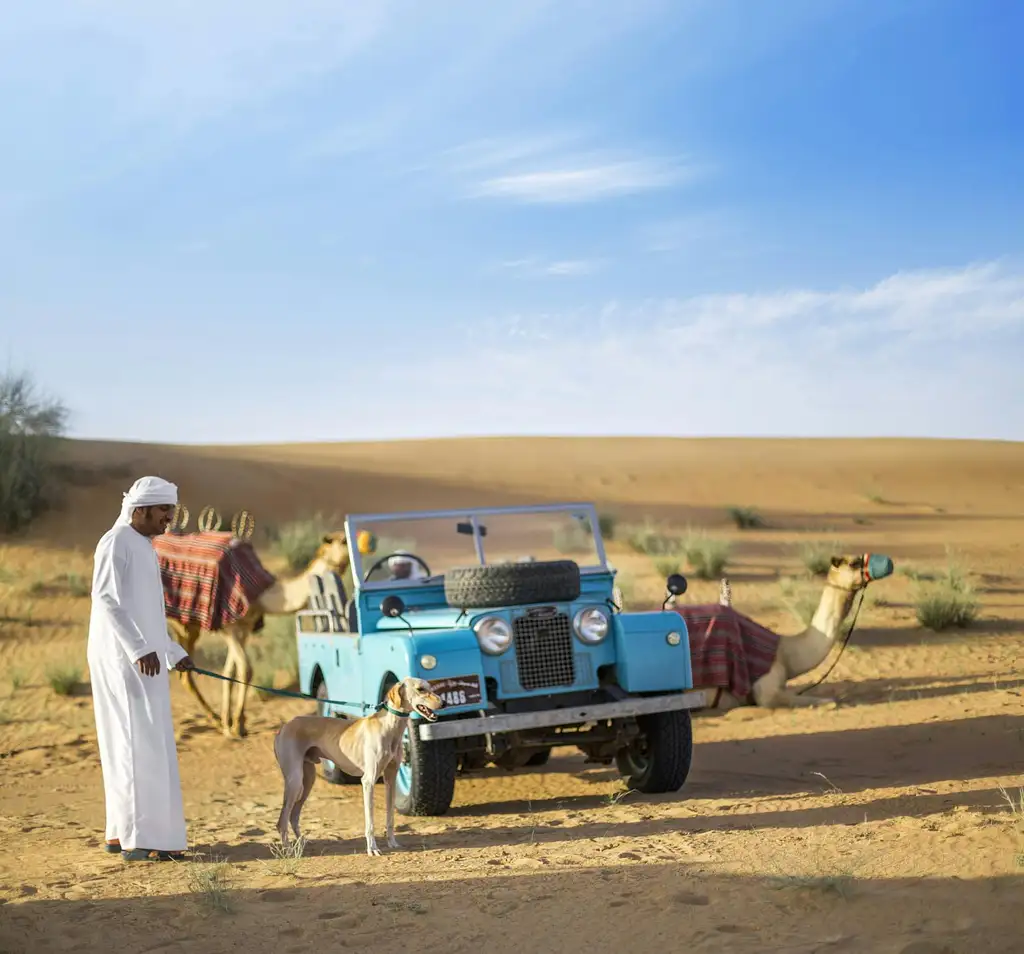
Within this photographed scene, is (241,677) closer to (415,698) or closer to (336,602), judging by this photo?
(336,602)

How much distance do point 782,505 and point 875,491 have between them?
518cm

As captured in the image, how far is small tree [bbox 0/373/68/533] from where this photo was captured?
27.5 meters

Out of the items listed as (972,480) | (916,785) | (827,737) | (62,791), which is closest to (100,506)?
(62,791)

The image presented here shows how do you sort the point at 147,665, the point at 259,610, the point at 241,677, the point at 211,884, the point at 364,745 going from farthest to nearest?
the point at 241,677, the point at 259,610, the point at 364,745, the point at 147,665, the point at 211,884

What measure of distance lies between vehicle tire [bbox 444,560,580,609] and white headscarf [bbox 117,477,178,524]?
2152 mm

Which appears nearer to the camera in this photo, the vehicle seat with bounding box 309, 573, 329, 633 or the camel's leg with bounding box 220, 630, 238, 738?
the vehicle seat with bounding box 309, 573, 329, 633

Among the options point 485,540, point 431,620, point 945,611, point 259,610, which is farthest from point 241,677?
point 945,611

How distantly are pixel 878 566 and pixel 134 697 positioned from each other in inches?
280

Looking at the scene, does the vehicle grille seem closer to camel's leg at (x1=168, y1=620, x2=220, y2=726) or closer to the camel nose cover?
the camel nose cover

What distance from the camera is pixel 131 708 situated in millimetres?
7352

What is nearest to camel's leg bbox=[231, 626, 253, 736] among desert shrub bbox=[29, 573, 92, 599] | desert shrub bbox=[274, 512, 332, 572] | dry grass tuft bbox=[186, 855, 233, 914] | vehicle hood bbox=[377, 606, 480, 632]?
vehicle hood bbox=[377, 606, 480, 632]

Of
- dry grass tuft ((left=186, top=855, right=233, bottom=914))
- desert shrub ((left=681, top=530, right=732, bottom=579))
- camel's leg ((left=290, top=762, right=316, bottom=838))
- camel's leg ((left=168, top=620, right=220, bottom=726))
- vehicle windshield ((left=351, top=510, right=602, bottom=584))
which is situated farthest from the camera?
desert shrub ((left=681, top=530, right=732, bottom=579))

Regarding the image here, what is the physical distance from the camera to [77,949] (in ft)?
18.9

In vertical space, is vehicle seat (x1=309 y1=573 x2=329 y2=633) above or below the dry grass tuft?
above
